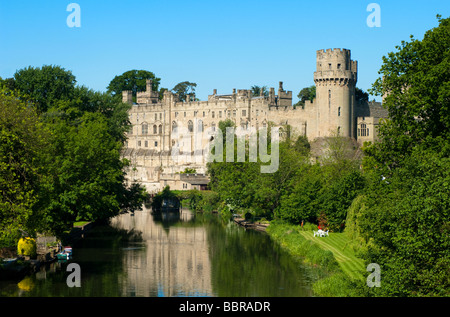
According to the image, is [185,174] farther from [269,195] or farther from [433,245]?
[433,245]

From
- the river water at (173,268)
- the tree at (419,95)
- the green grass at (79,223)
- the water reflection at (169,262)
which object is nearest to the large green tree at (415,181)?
the tree at (419,95)

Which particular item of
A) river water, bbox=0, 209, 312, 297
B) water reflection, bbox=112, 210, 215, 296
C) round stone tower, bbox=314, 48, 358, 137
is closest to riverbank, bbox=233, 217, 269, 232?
river water, bbox=0, 209, 312, 297

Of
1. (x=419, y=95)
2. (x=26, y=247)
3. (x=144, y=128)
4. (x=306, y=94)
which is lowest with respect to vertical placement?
(x=26, y=247)

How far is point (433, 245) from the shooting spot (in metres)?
22.0

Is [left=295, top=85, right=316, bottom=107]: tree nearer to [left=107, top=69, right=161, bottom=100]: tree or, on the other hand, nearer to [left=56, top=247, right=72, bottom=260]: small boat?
[left=107, top=69, right=161, bottom=100]: tree

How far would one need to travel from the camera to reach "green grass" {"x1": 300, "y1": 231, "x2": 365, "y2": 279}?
30511mm

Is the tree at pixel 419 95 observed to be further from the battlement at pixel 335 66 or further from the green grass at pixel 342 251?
the battlement at pixel 335 66

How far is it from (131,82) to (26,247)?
336 ft

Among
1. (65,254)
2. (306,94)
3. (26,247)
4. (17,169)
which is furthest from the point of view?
(306,94)

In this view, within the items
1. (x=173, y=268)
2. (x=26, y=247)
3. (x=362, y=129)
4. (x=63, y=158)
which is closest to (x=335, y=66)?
(x=362, y=129)

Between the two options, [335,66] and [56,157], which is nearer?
[56,157]

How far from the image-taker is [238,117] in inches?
4077

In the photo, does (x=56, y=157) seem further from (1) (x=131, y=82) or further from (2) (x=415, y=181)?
(1) (x=131, y=82)
